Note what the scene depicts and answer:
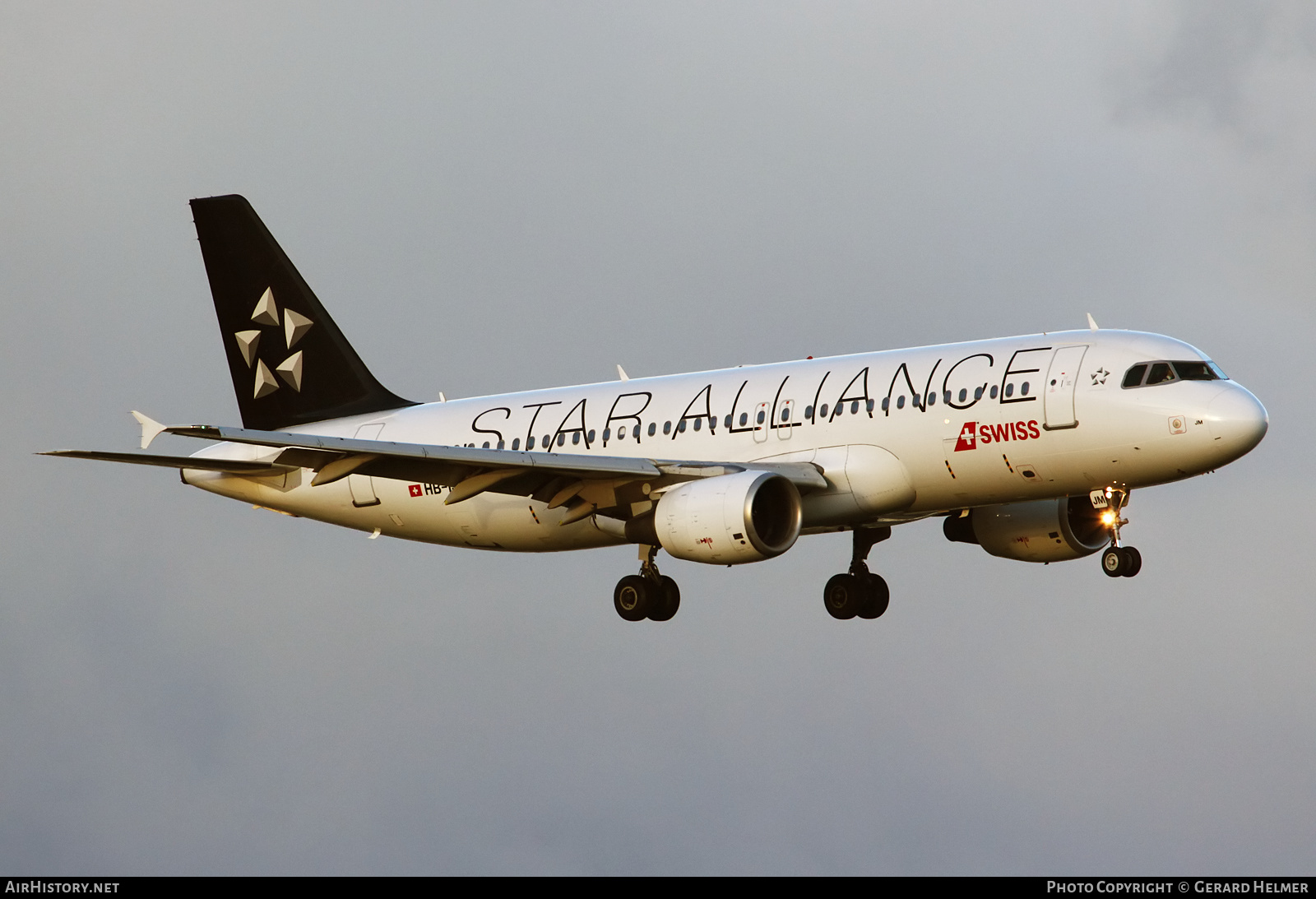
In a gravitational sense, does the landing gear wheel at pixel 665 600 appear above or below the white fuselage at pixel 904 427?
below

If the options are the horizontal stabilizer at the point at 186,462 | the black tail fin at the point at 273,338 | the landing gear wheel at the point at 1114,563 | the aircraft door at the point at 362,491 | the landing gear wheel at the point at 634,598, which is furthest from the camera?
the black tail fin at the point at 273,338

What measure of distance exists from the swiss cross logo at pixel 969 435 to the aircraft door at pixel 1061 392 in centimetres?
132

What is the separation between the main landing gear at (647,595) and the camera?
3944 cm

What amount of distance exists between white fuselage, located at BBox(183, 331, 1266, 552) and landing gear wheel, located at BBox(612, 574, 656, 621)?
3.69ft

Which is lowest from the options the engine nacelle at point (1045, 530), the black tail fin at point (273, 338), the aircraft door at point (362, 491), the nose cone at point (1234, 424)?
the nose cone at point (1234, 424)

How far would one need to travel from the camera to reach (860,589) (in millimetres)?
41969

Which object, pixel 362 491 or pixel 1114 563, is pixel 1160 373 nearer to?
pixel 1114 563

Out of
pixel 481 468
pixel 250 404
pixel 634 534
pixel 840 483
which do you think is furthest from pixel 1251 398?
pixel 250 404

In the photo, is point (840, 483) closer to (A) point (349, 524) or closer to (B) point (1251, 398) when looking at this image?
(B) point (1251, 398)

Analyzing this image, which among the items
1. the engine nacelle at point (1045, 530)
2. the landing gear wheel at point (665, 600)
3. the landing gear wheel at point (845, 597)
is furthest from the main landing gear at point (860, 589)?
the landing gear wheel at point (665, 600)

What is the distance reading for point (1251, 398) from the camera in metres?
34.7

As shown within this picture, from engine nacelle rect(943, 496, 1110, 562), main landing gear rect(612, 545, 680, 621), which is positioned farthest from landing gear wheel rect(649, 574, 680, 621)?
engine nacelle rect(943, 496, 1110, 562)

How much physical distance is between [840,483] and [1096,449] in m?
5.07

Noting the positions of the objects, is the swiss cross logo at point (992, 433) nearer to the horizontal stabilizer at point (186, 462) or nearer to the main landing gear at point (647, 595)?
Answer: the main landing gear at point (647, 595)
